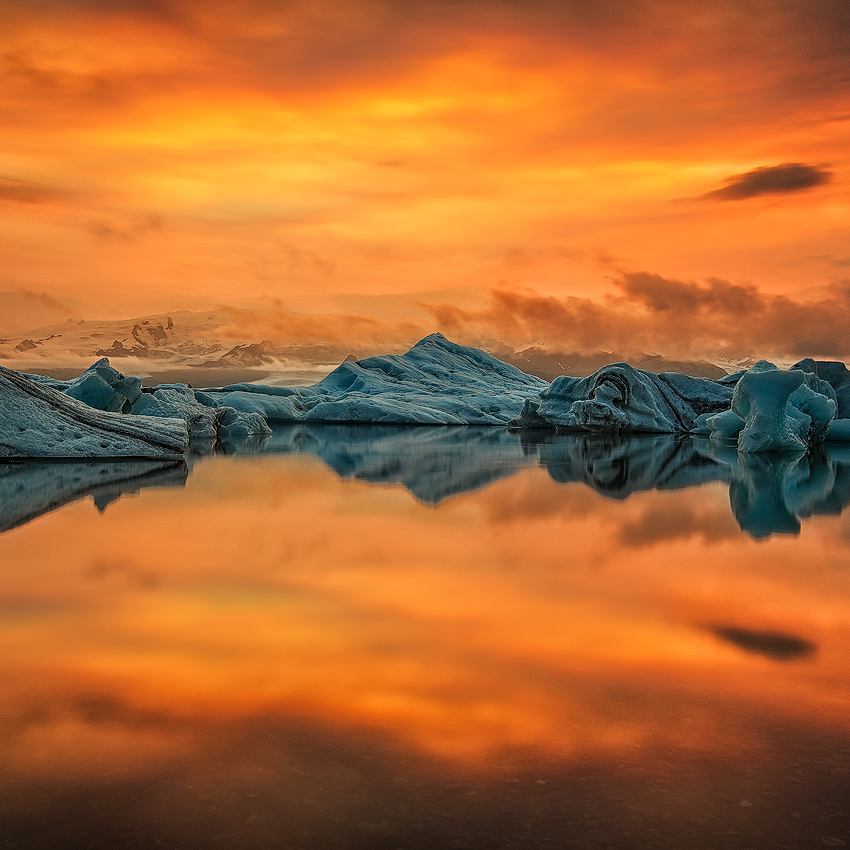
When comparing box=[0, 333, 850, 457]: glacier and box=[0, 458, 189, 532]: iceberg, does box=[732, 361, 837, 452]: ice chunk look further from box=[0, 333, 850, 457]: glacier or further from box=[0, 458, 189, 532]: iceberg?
box=[0, 458, 189, 532]: iceberg

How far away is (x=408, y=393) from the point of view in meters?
57.5

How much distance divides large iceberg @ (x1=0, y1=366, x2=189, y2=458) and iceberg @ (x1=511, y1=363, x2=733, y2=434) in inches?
784

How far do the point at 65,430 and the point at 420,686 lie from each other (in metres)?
12.4

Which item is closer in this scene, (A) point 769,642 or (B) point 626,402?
(A) point 769,642

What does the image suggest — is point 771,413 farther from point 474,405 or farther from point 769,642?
point 474,405

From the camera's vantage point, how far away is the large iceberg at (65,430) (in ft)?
45.6

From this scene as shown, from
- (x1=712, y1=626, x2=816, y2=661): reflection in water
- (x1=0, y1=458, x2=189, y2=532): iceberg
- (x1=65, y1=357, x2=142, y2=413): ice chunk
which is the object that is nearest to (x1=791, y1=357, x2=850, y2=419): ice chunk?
(x1=65, y1=357, x2=142, y2=413): ice chunk

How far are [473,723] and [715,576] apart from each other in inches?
128

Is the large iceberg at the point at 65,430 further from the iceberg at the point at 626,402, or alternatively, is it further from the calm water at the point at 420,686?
the iceberg at the point at 626,402

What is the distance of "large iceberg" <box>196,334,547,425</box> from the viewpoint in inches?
1836

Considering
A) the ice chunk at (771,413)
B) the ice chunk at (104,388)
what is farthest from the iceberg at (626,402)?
the ice chunk at (104,388)

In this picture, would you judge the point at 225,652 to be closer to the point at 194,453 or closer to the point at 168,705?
the point at 168,705

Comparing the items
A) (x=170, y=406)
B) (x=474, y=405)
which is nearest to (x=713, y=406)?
(x=170, y=406)

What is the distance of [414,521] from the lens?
8227 millimetres
